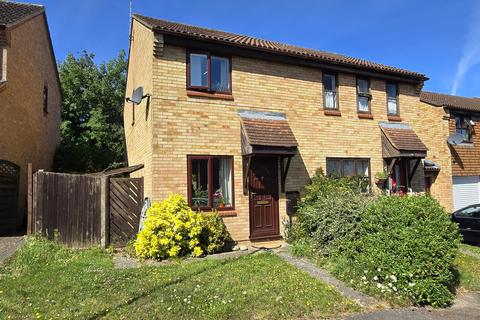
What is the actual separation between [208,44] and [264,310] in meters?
7.57

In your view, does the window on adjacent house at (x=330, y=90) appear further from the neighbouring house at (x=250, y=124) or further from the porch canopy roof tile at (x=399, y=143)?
the porch canopy roof tile at (x=399, y=143)

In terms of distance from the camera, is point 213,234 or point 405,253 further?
point 213,234

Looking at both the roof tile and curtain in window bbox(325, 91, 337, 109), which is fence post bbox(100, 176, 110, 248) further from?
curtain in window bbox(325, 91, 337, 109)

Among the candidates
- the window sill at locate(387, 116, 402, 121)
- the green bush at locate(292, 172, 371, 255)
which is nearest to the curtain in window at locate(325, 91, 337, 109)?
the window sill at locate(387, 116, 402, 121)

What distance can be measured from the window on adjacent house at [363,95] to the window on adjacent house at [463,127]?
270 inches

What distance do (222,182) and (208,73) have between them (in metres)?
3.23

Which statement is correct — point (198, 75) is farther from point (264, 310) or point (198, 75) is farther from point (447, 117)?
point (447, 117)

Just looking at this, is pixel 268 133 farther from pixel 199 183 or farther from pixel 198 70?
pixel 198 70

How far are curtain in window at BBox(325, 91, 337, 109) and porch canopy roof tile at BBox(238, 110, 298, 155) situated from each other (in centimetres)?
228

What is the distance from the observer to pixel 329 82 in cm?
1262

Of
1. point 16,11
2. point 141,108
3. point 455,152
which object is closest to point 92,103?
point 16,11

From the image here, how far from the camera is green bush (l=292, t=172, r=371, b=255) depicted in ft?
26.4

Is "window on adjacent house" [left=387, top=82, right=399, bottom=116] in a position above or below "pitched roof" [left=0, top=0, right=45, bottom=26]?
below

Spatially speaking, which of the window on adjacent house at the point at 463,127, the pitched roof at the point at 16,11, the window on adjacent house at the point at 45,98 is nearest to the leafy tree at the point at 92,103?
the window on adjacent house at the point at 45,98
